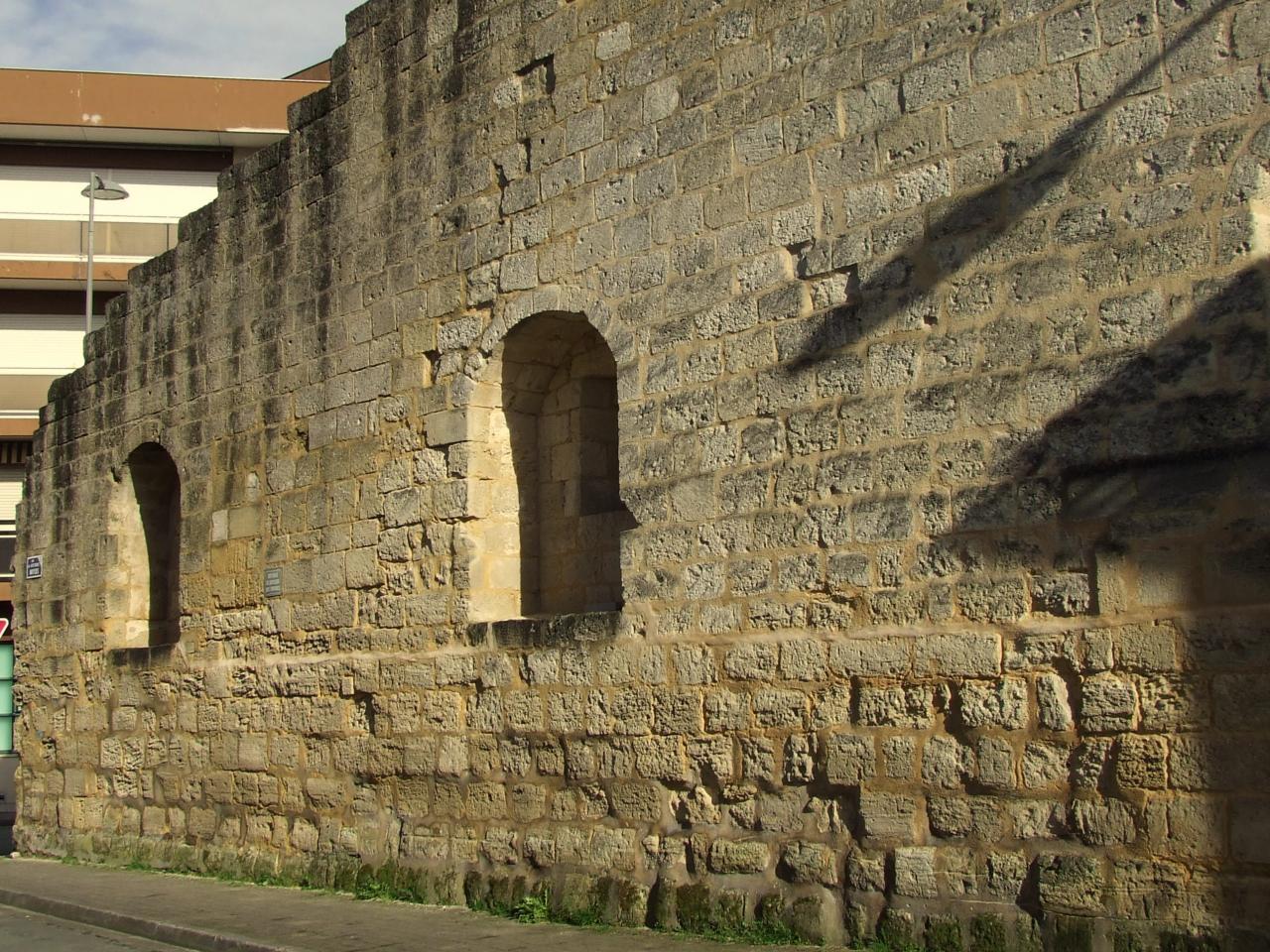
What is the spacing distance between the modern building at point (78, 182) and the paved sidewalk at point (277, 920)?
49.8 ft

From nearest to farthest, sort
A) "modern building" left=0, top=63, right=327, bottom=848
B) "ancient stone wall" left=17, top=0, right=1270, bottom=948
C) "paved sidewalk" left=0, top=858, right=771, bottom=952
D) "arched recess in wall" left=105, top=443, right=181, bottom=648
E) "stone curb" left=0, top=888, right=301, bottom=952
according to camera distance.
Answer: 1. "ancient stone wall" left=17, top=0, right=1270, bottom=948
2. "paved sidewalk" left=0, top=858, right=771, bottom=952
3. "stone curb" left=0, top=888, right=301, bottom=952
4. "arched recess in wall" left=105, top=443, right=181, bottom=648
5. "modern building" left=0, top=63, right=327, bottom=848

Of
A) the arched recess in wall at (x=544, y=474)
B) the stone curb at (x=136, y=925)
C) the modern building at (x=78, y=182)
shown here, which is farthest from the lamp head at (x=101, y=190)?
the arched recess in wall at (x=544, y=474)

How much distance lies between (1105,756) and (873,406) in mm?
1711

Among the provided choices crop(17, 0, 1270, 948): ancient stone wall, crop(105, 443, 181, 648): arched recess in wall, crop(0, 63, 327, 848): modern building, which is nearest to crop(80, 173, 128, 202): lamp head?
crop(0, 63, 327, 848): modern building

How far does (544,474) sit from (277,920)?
2743 mm

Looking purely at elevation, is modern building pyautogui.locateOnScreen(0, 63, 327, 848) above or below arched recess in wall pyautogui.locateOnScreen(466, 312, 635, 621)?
above

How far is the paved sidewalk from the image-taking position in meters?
6.60

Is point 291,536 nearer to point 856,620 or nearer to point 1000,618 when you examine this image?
point 856,620

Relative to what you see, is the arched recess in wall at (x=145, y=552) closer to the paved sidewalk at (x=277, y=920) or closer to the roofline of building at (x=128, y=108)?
the paved sidewalk at (x=277, y=920)

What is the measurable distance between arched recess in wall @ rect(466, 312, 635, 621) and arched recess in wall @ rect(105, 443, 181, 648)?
394cm

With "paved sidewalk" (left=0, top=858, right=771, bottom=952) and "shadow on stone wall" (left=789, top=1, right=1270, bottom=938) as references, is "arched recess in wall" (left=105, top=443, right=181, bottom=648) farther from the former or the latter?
"shadow on stone wall" (left=789, top=1, right=1270, bottom=938)

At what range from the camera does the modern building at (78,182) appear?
23.3m

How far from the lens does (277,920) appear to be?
24.8 feet

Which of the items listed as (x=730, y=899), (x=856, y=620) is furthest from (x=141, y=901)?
(x=856, y=620)
